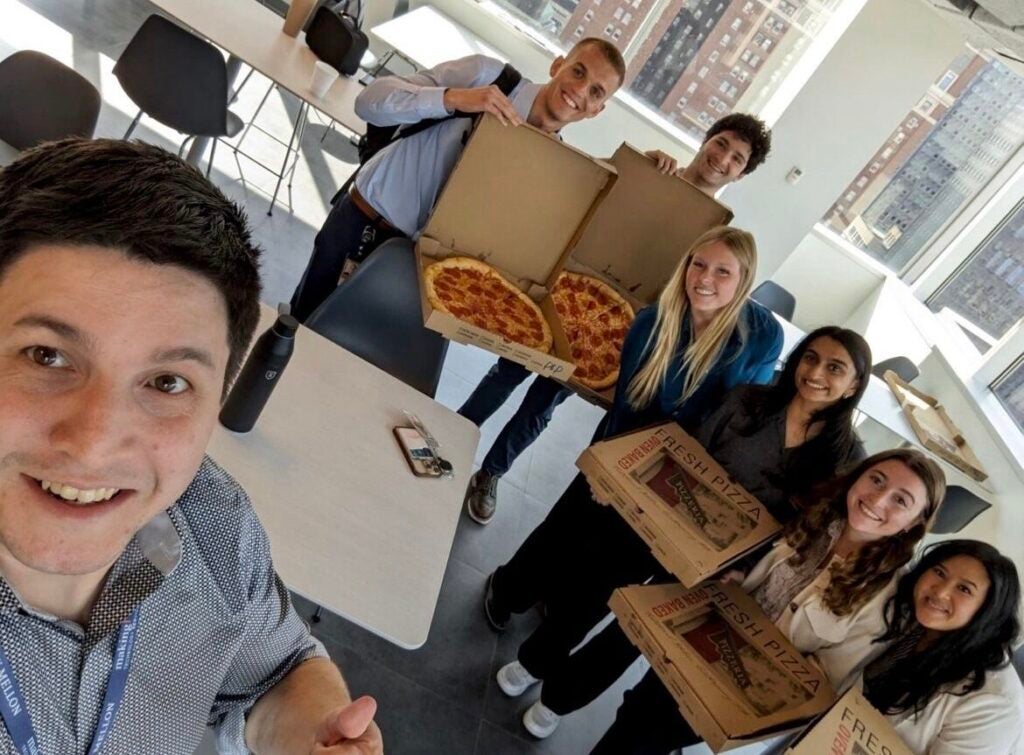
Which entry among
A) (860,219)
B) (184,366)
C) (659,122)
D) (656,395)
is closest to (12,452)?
(184,366)

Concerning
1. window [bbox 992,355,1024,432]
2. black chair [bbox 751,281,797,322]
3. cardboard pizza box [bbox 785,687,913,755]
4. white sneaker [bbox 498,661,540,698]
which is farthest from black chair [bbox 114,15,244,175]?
window [bbox 992,355,1024,432]

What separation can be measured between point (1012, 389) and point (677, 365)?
3891 millimetres

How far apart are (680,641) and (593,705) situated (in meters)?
1.11

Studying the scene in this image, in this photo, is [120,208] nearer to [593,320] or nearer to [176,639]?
[176,639]

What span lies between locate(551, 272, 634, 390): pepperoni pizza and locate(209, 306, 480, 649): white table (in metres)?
0.78

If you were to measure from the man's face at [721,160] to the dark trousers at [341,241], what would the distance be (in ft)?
3.88

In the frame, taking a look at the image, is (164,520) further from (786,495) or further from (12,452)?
(786,495)

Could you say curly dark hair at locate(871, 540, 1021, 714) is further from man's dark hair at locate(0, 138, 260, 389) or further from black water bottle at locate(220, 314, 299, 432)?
man's dark hair at locate(0, 138, 260, 389)

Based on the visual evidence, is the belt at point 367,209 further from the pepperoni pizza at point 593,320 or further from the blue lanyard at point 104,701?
the blue lanyard at point 104,701

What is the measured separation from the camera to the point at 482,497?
2875 mm

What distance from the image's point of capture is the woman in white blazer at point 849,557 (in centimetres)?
163

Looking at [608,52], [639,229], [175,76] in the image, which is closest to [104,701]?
[608,52]

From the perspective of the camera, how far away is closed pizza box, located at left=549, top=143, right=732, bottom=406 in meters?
2.41

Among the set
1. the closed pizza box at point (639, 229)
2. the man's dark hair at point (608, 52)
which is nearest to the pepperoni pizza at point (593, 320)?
the closed pizza box at point (639, 229)
